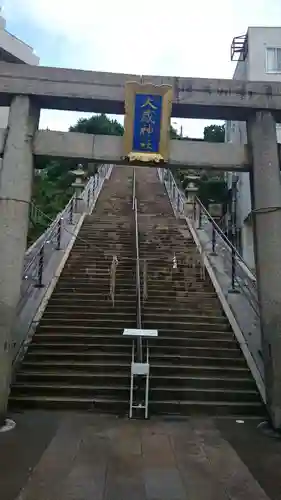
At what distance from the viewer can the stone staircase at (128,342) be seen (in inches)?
294

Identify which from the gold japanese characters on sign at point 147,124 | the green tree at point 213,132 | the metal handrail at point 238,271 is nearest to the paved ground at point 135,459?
the metal handrail at point 238,271

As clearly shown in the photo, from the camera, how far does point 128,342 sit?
29.0 ft

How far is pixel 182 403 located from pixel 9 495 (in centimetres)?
379

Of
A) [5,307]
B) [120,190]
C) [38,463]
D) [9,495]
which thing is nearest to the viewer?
[9,495]

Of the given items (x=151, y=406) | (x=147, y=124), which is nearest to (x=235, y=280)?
(x=151, y=406)

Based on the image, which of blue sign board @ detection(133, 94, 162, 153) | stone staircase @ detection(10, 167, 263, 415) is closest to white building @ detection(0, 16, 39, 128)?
stone staircase @ detection(10, 167, 263, 415)

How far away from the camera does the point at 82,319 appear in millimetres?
9484

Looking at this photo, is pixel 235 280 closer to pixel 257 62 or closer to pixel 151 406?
pixel 151 406

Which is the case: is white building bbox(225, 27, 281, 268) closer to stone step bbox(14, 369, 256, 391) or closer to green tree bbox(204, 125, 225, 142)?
stone step bbox(14, 369, 256, 391)

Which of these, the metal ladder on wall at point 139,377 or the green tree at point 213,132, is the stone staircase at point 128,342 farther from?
the green tree at point 213,132

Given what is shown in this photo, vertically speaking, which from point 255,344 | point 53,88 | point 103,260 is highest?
point 53,88

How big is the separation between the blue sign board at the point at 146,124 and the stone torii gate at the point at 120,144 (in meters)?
0.28

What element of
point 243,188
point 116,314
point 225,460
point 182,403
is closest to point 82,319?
point 116,314

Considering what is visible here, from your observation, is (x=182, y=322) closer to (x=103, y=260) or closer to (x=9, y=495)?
(x=103, y=260)
